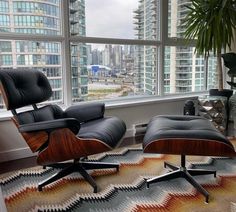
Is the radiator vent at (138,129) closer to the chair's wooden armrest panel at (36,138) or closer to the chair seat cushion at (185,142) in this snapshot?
the chair seat cushion at (185,142)

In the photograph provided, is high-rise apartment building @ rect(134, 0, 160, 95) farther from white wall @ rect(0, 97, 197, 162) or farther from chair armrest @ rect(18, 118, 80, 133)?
chair armrest @ rect(18, 118, 80, 133)

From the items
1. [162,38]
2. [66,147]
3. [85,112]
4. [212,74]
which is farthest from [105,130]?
[212,74]

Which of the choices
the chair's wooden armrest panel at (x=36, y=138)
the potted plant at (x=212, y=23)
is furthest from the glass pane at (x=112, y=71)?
the chair's wooden armrest panel at (x=36, y=138)

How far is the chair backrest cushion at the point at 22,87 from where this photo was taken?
1.74 m

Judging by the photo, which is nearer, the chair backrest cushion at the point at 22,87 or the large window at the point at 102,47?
the chair backrest cushion at the point at 22,87

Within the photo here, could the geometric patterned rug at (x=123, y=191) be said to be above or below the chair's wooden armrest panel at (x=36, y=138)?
below

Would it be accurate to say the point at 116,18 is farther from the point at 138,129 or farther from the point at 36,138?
the point at 36,138

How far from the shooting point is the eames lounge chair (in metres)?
1.65

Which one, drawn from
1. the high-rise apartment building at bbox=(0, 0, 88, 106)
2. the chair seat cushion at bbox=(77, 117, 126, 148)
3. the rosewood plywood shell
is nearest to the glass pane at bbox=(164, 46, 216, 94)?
the high-rise apartment building at bbox=(0, 0, 88, 106)

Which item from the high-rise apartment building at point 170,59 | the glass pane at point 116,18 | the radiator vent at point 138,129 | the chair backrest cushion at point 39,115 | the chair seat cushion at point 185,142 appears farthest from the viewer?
the high-rise apartment building at point 170,59

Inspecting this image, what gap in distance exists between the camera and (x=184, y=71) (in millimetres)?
3691

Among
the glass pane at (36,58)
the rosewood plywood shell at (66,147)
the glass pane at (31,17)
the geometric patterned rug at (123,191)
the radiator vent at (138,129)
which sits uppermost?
the glass pane at (31,17)

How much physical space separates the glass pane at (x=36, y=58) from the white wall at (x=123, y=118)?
291 millimetres

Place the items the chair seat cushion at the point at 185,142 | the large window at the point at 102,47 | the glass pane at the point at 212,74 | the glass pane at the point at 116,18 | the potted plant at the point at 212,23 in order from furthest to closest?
1. the glass pane at the point at 212,74
2. the potted plant at the point at 212,23
3. the glass pane at the point at 116,18
4. the large window at the point at 102,47
5. the chair seat cushion at the point at 185,142
